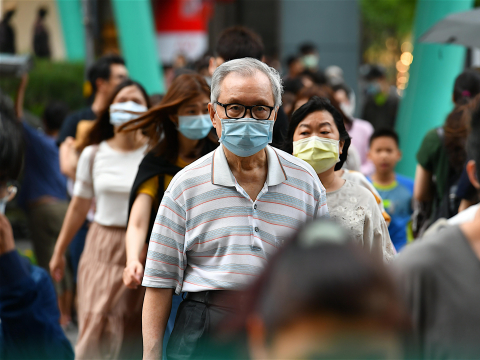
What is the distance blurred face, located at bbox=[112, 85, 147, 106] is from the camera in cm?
472

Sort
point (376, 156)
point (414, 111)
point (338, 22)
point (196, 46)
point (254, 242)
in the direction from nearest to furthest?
point (254, 242), point (376, 156), point (414, 111), point (338, 22), point (196, 46)

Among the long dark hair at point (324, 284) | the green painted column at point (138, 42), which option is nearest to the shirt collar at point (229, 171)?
the long dark hair at point (324, 284)

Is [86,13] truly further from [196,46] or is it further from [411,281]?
[411,281]

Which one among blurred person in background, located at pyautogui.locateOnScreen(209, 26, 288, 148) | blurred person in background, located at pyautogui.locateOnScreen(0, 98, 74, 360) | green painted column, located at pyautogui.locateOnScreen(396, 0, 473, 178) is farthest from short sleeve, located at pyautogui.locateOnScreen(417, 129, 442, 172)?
green painted column, located at pyautogui.locateOnScreen(396, 0, 473, 178)

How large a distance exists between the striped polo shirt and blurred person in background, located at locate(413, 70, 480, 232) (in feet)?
6.21

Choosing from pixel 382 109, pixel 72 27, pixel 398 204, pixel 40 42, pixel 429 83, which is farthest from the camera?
pixel 72 27

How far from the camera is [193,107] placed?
3.84 m

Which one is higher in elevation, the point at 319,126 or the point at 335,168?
the point at 319,126

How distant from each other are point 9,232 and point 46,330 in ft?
1.67

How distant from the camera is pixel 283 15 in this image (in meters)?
17.3

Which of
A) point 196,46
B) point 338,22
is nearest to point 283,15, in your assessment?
point 338,22

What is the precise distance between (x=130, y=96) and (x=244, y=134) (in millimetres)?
2183

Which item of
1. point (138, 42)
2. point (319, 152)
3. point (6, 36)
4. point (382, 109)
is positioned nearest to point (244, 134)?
point (319, 152)

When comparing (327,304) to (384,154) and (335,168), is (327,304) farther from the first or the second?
(384,154)
